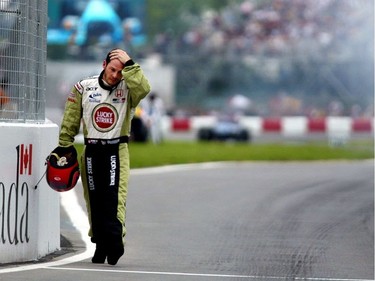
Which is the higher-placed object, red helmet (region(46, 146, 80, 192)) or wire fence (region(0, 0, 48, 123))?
wire fence (region(0, 0, 48, 123))

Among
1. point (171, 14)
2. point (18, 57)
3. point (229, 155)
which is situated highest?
point (171, 14)

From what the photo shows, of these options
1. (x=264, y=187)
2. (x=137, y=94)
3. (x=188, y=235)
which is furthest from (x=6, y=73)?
(x=264, y=187)

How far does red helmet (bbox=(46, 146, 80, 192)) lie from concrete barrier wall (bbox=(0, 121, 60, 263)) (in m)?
0.20

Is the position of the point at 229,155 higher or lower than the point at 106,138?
lower

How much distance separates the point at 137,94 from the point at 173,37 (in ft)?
146

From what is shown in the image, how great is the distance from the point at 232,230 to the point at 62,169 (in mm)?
3506

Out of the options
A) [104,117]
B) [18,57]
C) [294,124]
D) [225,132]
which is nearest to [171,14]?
[294,124]

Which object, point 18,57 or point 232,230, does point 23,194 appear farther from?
point 232,230

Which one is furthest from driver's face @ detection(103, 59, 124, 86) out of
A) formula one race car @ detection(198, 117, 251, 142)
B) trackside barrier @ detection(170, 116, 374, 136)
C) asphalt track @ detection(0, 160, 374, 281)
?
trackside barrier @ detection(170, 116, 374, 136)

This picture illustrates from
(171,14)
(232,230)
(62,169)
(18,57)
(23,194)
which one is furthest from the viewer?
(171,14)

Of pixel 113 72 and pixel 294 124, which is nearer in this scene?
pixel 113 72

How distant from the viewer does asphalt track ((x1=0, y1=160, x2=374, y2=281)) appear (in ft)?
30.3

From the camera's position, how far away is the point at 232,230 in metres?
12.5

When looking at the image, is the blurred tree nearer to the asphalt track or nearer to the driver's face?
the asphalt track
